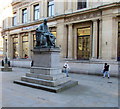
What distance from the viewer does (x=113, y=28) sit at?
14086 mm

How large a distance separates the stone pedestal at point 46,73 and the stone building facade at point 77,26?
8.07 m

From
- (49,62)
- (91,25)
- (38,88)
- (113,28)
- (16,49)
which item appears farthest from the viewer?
(16,49)

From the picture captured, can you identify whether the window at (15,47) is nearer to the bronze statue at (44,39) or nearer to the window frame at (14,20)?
the window frame at (14,20)

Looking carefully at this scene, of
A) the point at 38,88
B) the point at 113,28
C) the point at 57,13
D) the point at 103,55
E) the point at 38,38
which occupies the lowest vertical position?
the point at 38,88

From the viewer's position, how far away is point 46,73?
815cm

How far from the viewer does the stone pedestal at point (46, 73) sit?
7711mm

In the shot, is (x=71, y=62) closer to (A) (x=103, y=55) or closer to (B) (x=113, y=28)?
(A) (x=103, y=55)

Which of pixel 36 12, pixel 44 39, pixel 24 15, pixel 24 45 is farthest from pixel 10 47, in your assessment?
pixel 44 39

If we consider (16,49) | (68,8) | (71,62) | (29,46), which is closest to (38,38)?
(71,62)

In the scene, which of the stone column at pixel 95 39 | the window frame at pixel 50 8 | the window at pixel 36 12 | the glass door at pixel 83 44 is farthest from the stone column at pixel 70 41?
the window at pixel 36 12

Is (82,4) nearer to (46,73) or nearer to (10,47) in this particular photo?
(46,73)

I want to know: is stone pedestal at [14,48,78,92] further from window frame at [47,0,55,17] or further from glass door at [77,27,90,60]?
window frame at [47,0,55,17]

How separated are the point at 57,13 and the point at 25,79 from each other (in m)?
13.3

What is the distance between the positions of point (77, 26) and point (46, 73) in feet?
37.4
